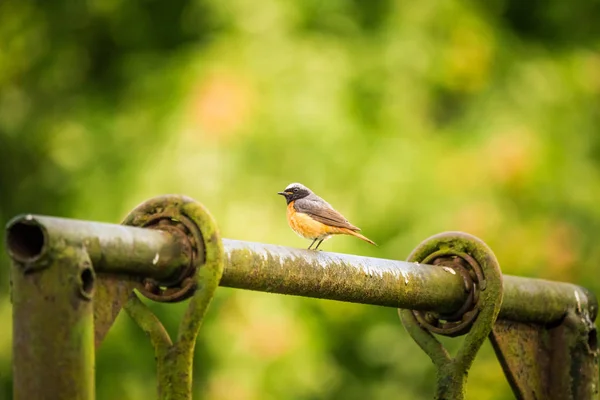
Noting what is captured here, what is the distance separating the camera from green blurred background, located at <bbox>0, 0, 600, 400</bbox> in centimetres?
848

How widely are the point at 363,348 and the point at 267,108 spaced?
202 centimetres

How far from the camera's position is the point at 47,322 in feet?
6.70

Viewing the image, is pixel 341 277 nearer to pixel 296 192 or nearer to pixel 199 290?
pixel 199 290

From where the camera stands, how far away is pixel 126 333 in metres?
8.87

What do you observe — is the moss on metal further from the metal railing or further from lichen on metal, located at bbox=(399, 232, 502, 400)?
lichen on metal, located at bbox=(399, 232, 502, 400)

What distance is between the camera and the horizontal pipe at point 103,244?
2041 millimetres

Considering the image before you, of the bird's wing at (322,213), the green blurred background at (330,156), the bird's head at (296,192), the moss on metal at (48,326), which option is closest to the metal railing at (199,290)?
the moss on metal at (48,326)

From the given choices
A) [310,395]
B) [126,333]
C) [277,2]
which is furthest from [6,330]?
[277,2]

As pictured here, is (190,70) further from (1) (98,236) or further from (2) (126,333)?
(1) (98,236)

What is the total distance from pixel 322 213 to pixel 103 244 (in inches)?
128

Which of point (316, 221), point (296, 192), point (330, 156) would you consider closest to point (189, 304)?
point (316, 221)

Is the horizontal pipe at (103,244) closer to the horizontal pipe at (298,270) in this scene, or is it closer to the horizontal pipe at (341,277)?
the horizontal pipe at (298,270)

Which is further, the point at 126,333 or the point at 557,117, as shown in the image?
the point at 557,117

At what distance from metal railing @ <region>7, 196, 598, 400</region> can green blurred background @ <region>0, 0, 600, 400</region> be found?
4705 millimetres
